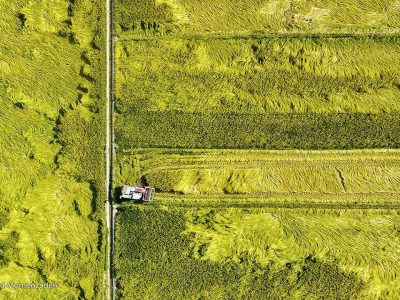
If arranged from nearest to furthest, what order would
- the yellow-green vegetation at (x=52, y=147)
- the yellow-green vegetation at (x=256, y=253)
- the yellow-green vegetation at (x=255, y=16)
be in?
the yellow-green vegetation at (x=256, y=253) → the yellow-green vegetation at (x=52, y=147) → the yellow-green vegetation at (x=255, y=16)

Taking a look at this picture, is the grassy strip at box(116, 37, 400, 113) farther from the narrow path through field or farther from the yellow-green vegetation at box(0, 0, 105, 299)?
the yellow-green vegetation at box(0, 0, 105, 299)

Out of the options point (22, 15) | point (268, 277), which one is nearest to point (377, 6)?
point (268, 277)

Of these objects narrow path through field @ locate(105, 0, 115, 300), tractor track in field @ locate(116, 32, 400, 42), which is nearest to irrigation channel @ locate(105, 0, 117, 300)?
narrow path through field @ locate(105, 0, 115, 300)

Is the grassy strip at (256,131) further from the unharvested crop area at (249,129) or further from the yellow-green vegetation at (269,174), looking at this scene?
the yellow-green vegetation at (269,174)

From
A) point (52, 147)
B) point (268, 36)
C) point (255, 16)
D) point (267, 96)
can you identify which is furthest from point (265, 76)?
point (52, 147)

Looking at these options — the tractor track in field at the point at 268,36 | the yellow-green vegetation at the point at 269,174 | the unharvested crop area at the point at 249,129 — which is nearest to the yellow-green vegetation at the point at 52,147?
the unharvested crop area at the point at 249,129
